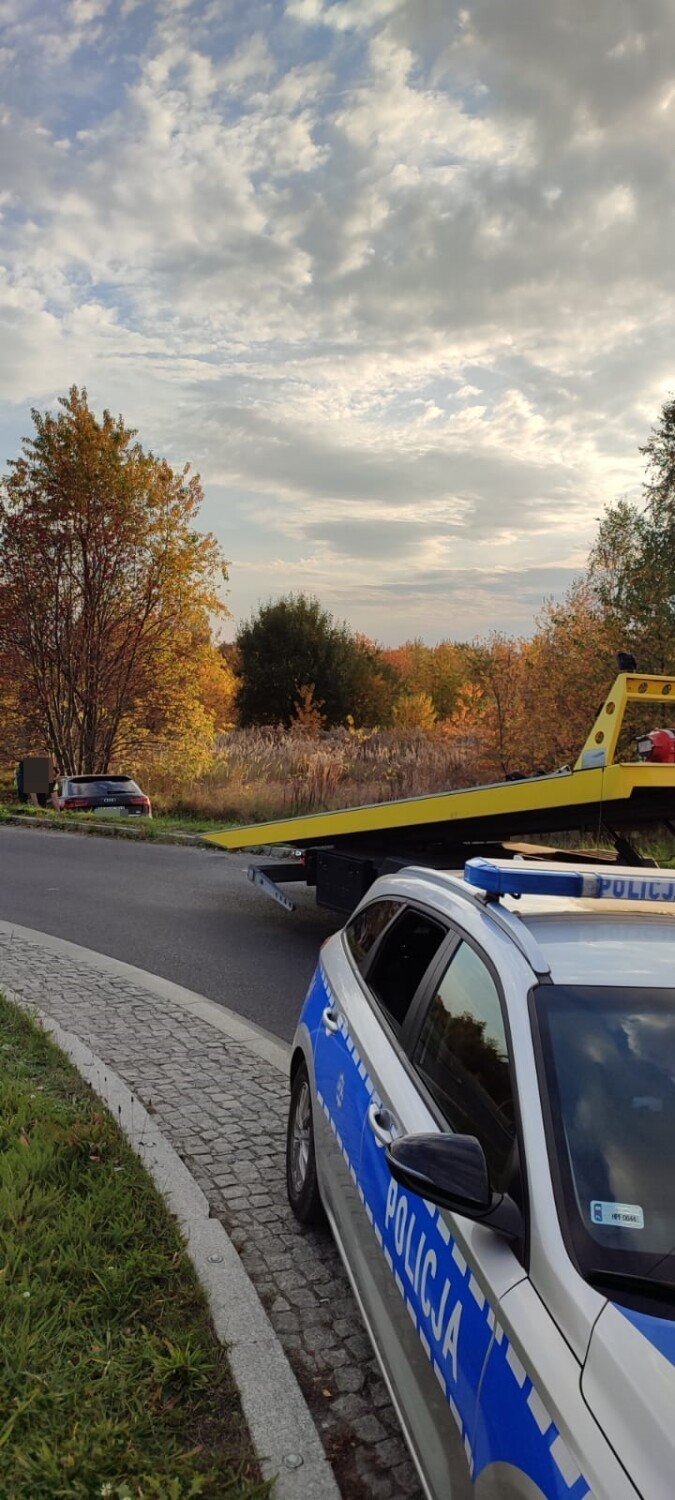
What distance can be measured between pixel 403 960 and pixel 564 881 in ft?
1.99

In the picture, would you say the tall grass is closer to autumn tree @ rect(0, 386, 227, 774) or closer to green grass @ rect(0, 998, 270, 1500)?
autumn tree @ rect(0, 386, 227, 774)

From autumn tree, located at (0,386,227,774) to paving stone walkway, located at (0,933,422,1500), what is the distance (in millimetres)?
18106

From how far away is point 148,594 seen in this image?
80.8 feet

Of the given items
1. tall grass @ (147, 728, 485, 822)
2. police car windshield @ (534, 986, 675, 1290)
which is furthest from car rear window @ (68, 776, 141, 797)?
police car windshield @ (534, 986, 675, 1290)

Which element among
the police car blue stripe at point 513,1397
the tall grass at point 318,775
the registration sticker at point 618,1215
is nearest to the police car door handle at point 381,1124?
the police car blue stripe at point 513,1397

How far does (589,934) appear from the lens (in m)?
2.40

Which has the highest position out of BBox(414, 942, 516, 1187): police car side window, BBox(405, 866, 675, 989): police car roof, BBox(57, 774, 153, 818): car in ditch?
BBox(405, 866, 675, 989): police car roof

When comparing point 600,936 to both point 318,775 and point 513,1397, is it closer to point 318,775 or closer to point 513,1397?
point 513,1397

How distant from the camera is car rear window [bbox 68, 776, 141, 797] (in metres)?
17.7

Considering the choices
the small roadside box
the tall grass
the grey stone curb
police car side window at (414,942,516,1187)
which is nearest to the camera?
police car side window at (414,942,516,1187)

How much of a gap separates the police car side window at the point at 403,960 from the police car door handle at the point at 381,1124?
0.97 feet

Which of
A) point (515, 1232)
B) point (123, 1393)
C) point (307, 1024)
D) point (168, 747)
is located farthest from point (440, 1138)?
point (168, 747)

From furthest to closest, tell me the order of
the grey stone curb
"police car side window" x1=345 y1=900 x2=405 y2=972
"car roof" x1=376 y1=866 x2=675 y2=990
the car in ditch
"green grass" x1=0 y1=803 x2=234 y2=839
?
the car in ditch
"green grass" x1=0 y1=803 x2=234 y2=839
"police car side window" x1=345 y1=900 x2=405 y2=972
the grey stone curb
"car roof" x1=376 y1=866 x2=675 y2=990

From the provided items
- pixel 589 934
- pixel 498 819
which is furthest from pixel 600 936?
pixel 498 819
